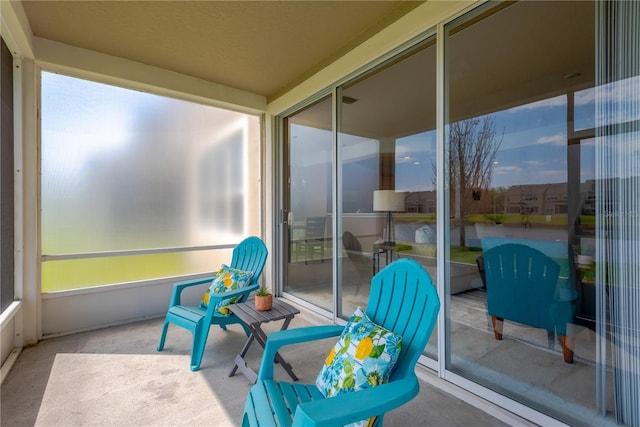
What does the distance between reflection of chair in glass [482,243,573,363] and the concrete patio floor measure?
58cm

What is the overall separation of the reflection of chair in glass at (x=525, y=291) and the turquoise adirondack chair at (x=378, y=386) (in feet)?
3.17

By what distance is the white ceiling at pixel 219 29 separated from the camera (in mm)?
2316

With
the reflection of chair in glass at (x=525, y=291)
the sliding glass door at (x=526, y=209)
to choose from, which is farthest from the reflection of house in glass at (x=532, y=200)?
the reflection of chair in glass at (x=525, y=291)

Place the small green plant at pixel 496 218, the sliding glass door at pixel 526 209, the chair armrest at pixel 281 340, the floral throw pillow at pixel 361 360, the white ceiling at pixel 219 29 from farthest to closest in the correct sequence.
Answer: the white ceiling at pixel 219 29
the small green plant at pixel 496 218
the sliding glass door at pixel 526 209
the chair armrest at pixel 281 340
the floral throw pillow at pixel 361 360

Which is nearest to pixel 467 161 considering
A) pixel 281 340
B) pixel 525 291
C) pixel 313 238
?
pixel 525 291

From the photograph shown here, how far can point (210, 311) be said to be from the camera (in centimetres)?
235

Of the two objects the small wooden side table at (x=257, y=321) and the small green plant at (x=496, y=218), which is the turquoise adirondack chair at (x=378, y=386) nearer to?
the small wooden side table at (x=257, y=321)

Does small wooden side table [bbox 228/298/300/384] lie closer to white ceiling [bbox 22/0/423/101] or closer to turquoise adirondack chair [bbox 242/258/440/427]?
turquoise adirondack chair [bbox 242/258/440/427]

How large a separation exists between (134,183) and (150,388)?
7.32 ft

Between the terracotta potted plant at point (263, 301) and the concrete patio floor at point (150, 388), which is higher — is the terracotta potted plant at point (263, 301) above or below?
above

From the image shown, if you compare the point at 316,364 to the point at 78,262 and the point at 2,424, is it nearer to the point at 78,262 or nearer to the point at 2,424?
the point at 2,424

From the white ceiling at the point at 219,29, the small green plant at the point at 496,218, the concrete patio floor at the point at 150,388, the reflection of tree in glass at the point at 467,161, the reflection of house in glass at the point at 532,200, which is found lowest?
the concrete patio floor at the point at 150,388

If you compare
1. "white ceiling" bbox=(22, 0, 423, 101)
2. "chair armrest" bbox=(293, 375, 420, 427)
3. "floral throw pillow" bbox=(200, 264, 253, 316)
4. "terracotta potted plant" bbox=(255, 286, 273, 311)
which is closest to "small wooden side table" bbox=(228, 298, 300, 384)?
"terracotta potted plant" bbox=(255, 286, 273, 311)

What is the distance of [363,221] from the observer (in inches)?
120
